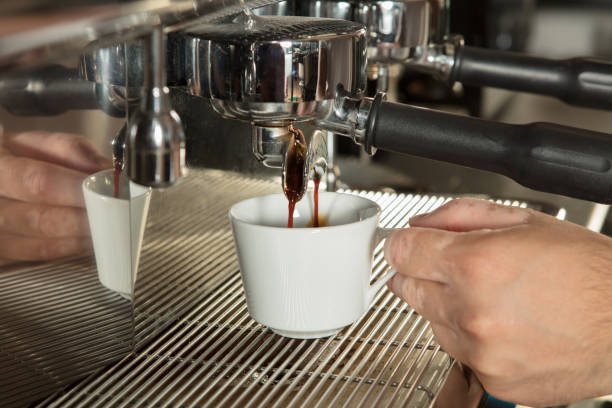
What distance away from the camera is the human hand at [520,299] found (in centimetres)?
44

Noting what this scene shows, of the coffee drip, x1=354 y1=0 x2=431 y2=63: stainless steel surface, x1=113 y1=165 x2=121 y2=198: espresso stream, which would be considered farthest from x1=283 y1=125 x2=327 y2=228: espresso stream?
x1=354 y1=0 x2=431 y2=63: stainless steel surface

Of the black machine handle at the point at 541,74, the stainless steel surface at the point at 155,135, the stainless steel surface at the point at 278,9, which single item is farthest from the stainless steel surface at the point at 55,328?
the black machine handle at the point at 541,74

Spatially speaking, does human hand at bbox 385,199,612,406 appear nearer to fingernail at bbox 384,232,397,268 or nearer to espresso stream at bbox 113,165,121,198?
fingernail at bbox 384,232,397,268

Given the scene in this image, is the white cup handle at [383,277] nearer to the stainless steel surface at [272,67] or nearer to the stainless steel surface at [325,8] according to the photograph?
the stainless steel surface at [272,67]

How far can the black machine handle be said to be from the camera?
0.64m

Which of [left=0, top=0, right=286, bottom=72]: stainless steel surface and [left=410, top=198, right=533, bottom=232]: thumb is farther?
[left=410, top=198, right=533, bottom=232]: thumb

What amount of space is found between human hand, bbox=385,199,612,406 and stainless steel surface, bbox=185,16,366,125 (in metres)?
0.10

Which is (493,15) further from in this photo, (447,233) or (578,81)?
(447,233)

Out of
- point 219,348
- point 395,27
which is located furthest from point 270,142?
point 395,27

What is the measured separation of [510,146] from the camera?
46 cm

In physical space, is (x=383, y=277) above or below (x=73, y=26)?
below

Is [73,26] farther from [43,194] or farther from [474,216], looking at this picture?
[474,216]

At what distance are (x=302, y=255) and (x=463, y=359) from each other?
115 millimetres

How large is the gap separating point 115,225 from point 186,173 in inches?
2.1
